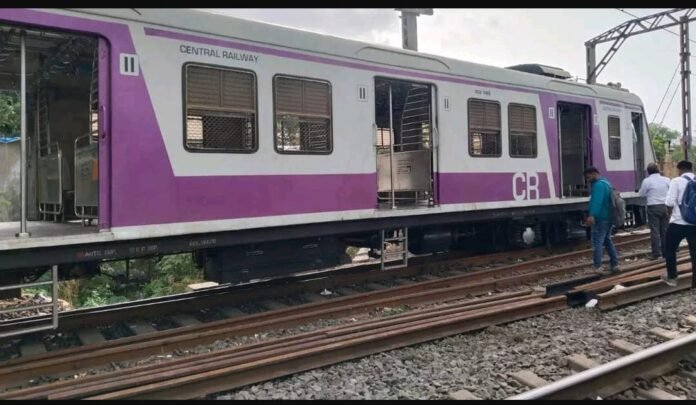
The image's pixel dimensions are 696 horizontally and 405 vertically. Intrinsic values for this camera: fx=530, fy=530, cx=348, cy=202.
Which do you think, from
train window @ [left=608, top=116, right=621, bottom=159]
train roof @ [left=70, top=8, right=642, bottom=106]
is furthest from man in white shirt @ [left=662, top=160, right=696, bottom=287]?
train window @ [left=608, top=116, right=621, bottom=159]

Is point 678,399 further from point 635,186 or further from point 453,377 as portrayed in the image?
point 635,186

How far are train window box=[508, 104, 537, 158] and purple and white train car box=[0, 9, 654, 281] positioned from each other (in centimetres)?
3

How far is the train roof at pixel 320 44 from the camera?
543 centimetres

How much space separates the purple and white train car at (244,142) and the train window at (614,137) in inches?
77.1

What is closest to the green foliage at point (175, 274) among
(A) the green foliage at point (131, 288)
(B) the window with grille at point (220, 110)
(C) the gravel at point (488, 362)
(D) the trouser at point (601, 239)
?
(A) the green foliage at point (131, 288)

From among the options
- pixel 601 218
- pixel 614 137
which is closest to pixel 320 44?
pixel 601 218

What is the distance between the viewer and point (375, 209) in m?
7.26

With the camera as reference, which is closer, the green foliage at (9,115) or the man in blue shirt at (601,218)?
the man in blue shirt at (601,218)

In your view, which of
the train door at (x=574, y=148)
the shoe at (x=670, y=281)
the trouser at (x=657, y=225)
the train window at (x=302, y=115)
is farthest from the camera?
the train door at (x=574, y=148)

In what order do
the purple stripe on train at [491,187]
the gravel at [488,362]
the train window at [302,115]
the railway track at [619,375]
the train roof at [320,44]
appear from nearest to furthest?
the railway track at [619,375] → the gravel at [488,362] → the train roof at [320,44] → the train window at [302,115] → the purple stripe on train at [491,187]

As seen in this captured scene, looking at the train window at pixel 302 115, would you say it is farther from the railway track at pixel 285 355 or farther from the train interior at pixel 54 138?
the railway track at pixel 285 355

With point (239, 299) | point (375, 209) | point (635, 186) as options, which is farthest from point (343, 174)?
point (635, 186)

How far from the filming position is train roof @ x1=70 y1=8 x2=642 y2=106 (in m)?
5.43

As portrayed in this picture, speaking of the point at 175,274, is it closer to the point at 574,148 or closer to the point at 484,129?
the point at 484,129
